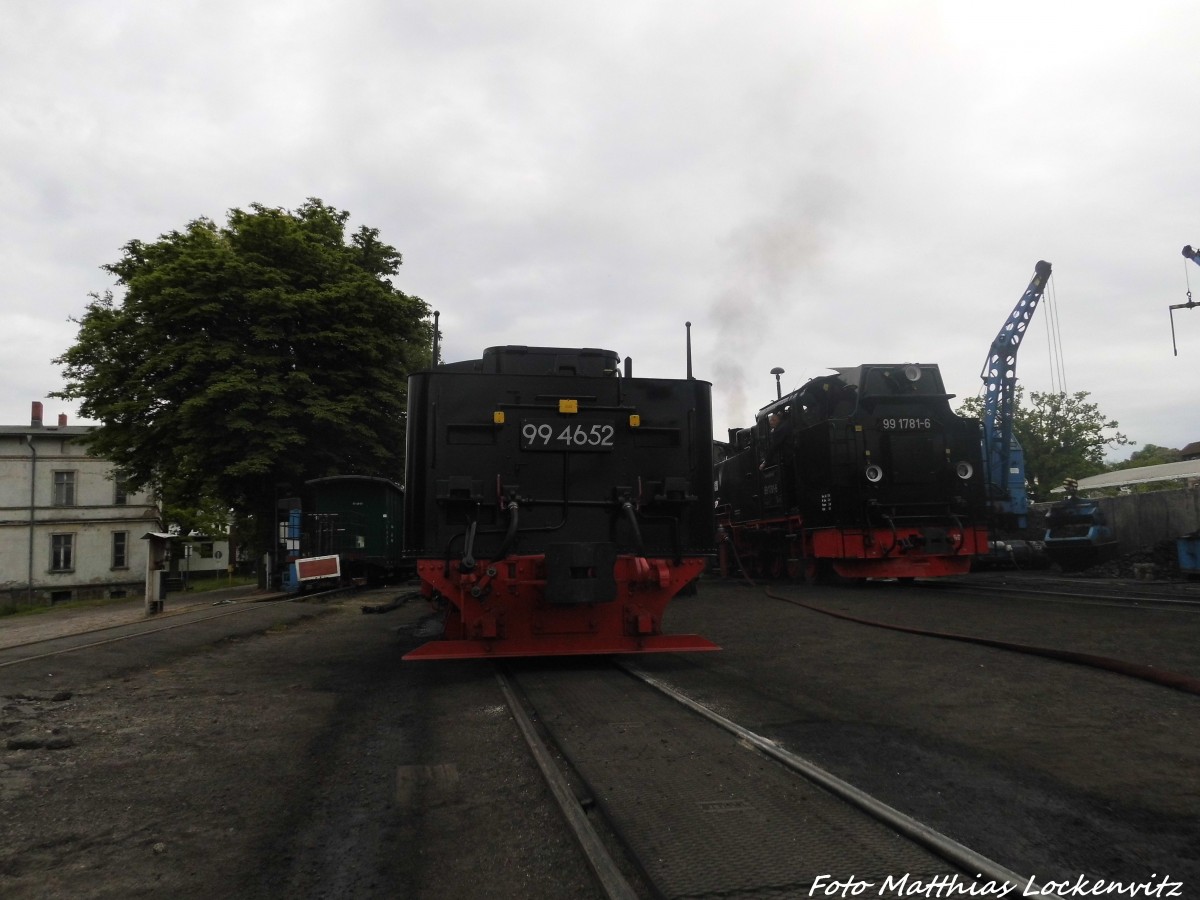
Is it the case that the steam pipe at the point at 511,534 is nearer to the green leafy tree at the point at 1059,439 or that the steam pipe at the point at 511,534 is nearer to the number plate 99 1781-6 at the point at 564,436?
the number plate 99 1781-6 at the point at 564,436

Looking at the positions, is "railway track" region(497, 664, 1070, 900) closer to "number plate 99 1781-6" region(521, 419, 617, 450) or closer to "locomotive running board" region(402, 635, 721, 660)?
"locomotive running board" region(402, 635, 721, 660)

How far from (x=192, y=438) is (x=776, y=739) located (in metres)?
18.2

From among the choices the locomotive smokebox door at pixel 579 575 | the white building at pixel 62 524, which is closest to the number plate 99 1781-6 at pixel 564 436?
the locomotive smokebox door at pixel 579 575

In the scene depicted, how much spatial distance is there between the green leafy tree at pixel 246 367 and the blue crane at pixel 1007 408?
18015mm

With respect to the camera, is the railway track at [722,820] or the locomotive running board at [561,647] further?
the locomotive running board at [561,647]

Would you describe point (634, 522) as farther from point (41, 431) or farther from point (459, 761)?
point (41, 431)

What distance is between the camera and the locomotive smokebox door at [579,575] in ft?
21.2

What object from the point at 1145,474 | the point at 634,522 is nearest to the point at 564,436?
the point at 634,522

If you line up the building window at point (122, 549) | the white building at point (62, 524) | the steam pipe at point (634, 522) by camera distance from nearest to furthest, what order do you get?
the steam pipe at point (634, 522)
the white building at point (62, 524)
the building window at point (122, 549)

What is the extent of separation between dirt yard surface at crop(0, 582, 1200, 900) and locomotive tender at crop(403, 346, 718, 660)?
0.61m

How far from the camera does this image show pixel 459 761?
4.40 meters

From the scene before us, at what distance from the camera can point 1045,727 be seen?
4664 mm

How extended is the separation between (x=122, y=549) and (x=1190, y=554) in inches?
1666

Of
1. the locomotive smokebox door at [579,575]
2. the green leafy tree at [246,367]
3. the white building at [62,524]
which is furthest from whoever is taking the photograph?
the white building at [62,524]
